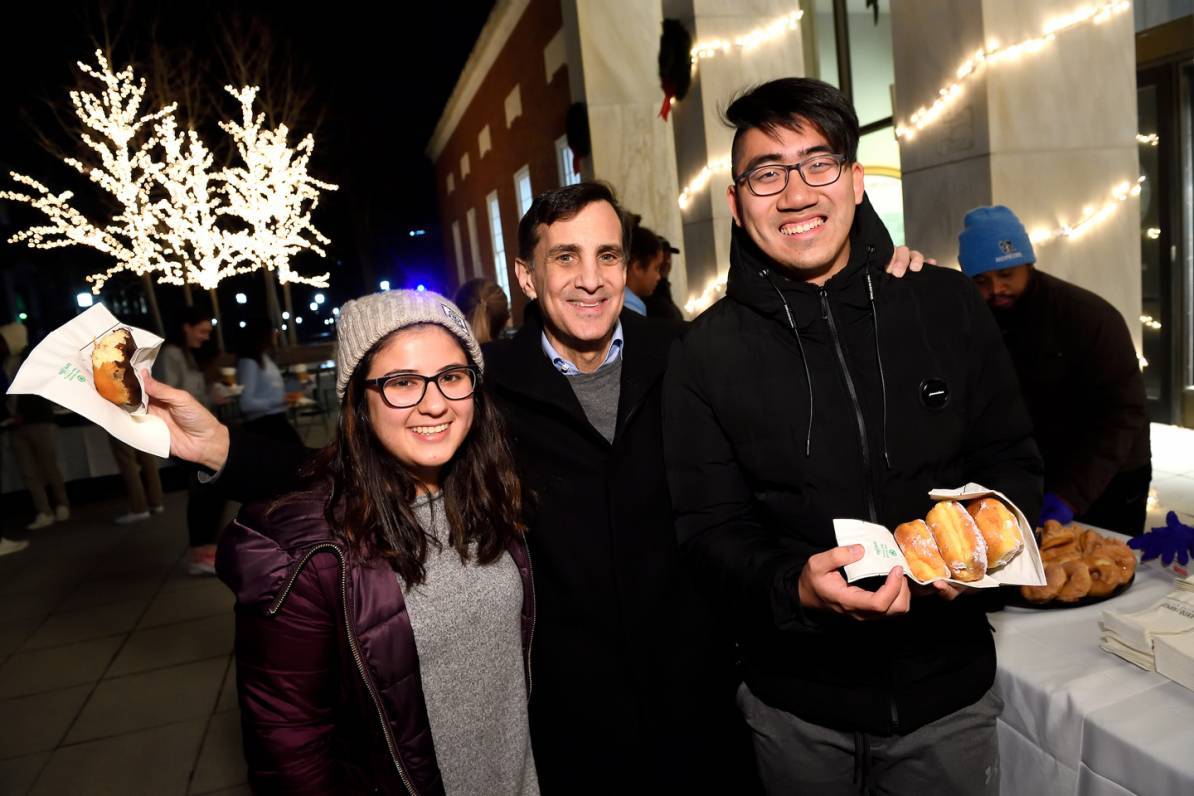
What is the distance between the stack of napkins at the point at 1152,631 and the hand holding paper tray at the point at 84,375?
2.15 metres

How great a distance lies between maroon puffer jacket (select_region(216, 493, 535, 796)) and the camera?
146 cm

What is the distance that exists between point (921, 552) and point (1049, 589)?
0.86m

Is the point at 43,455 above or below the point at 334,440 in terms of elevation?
below

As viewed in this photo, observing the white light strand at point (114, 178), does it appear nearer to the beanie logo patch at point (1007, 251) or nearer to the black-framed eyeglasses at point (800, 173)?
the beanie logo patch at point (1007, 251)

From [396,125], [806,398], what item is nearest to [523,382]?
[806,398]

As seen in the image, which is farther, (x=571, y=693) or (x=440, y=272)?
(x=440, y=272)

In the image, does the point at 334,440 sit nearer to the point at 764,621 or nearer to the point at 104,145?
the point at 764,621

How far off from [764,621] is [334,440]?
103 cm

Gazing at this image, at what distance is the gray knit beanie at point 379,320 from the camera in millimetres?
1626

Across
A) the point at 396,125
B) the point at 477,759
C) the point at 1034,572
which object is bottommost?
the point at 477,759

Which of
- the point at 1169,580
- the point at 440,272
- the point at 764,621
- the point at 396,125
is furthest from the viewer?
the point at 440,272

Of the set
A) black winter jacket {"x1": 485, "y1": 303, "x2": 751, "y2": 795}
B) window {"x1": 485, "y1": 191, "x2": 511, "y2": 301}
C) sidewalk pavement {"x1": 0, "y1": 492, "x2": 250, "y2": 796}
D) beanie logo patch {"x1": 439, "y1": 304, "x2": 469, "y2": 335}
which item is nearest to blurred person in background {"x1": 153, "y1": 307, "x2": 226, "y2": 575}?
sidewalk pavement {"x1": 0, "y1": 492, "x2": 250, "y2": 796}

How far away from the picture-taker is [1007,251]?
2941 mm

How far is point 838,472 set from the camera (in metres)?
1.51
